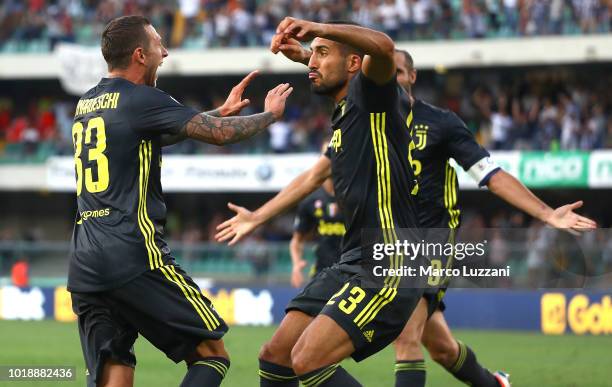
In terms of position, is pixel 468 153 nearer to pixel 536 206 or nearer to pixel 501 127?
pixel 536 206

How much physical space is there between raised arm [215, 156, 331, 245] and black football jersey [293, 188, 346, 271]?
177 inches

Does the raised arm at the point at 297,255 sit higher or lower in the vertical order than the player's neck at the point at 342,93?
lower

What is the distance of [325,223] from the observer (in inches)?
513

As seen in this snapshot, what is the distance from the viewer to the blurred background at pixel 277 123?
23.1 m

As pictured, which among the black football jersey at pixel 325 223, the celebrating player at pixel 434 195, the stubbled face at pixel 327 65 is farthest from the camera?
the black football jersey at pixel 325 223

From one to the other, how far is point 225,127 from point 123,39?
0.80 meters

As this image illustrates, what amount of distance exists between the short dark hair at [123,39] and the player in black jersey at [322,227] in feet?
19.1

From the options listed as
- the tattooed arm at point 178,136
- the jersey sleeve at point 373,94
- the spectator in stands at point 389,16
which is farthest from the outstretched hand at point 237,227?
the spectator in stands at point 389,16

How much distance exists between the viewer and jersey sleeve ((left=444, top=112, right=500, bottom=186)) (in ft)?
25.4

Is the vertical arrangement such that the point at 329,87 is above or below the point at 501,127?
above

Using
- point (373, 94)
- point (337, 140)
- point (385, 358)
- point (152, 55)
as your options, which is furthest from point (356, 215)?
point (385, 358)

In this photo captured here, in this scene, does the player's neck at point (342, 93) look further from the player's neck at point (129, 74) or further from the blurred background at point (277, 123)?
the blurred background at point (277, 123)

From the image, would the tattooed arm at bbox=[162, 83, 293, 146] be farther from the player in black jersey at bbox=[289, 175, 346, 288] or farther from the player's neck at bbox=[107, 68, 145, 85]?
the player in black jersey at bbox=[289, 175, 346, 288]

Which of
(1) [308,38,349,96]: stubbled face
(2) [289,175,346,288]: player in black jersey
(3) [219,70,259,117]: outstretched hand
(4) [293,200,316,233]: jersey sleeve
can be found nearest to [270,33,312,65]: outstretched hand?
(1) [308,38,349,96]: stubbled face
